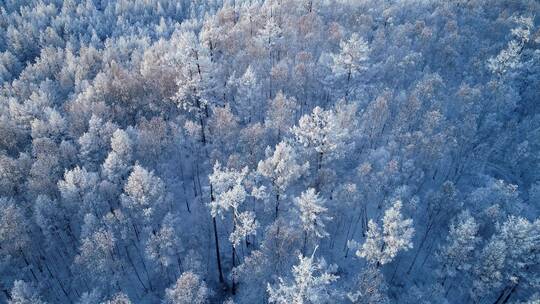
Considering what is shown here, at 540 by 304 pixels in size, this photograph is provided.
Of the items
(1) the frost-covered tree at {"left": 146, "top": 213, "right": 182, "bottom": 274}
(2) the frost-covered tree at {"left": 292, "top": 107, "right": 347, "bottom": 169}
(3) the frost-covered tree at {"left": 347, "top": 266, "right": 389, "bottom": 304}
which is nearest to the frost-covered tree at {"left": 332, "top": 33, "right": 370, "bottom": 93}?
(2) the frost-covered tree at {"left": 292, "top": 107, "right": 347, "bottom": 169}

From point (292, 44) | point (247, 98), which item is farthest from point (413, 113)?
point (292, 44)

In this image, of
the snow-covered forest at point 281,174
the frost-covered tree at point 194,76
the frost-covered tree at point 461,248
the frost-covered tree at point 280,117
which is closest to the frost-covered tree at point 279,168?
the snow-covered forest at point 281,174

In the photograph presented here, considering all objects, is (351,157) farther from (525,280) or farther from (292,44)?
(292,44)

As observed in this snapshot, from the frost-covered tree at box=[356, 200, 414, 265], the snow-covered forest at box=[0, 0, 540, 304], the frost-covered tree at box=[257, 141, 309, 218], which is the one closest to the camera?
the frost-covered tree at box=[356, 200, 414, 265]

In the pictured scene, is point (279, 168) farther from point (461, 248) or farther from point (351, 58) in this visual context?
point (351, 58)

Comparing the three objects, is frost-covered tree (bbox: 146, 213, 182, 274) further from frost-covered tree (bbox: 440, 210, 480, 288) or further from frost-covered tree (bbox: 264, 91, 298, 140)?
frost-covered tree (bbox: 440, 210, 480, 288)

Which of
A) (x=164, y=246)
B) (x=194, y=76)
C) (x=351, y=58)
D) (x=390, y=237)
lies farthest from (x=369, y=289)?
(x=194, y=76)

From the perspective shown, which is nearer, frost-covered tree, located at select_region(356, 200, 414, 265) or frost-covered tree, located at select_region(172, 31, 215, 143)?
frost-covered tree, located at select_region(356, 200, 414, 265)

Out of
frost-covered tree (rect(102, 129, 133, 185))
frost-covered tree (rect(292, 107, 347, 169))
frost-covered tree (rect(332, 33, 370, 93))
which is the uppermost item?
frost-covered tree (rect(332, 33, 370, 93))
